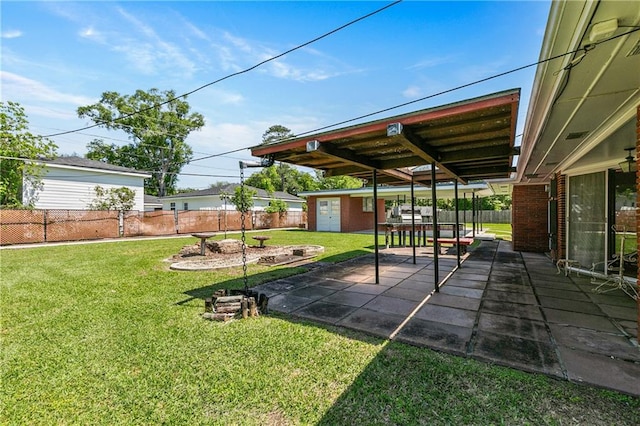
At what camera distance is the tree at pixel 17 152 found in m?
14.8

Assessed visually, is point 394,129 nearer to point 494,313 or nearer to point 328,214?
point 494,313

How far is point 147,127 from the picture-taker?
105 feet

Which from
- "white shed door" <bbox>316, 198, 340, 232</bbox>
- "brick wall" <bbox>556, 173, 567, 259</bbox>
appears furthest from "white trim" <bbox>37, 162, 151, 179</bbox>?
"brick wall" <bbox>556, 173, 567, 259</bbox>

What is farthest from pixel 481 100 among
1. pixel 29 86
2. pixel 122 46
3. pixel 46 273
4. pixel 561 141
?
pixel 29 86

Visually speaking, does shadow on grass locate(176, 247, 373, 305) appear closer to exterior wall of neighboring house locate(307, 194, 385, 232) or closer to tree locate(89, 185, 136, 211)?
exterior wall of neighboring house locate(307, 194, 385, 232)

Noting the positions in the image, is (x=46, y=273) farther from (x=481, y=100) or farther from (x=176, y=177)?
(x=176, y=177)

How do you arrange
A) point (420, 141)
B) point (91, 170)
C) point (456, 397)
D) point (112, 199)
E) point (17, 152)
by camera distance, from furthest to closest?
1. point (112, 199)
2. point (91, 170)
3. point (17, 152)
4. point (420, 141)
5. point (456, 397)

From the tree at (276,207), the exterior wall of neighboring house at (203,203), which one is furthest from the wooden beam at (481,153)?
the exterior wall of neighboring house at (203,203)

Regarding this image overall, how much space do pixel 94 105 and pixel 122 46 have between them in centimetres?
2986

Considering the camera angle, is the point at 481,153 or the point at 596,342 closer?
the point at 596,342

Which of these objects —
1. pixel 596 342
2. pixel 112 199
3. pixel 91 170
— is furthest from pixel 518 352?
pixel 91 170

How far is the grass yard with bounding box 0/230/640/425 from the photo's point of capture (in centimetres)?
206

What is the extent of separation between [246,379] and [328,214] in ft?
61.8

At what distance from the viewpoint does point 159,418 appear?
2061mm
